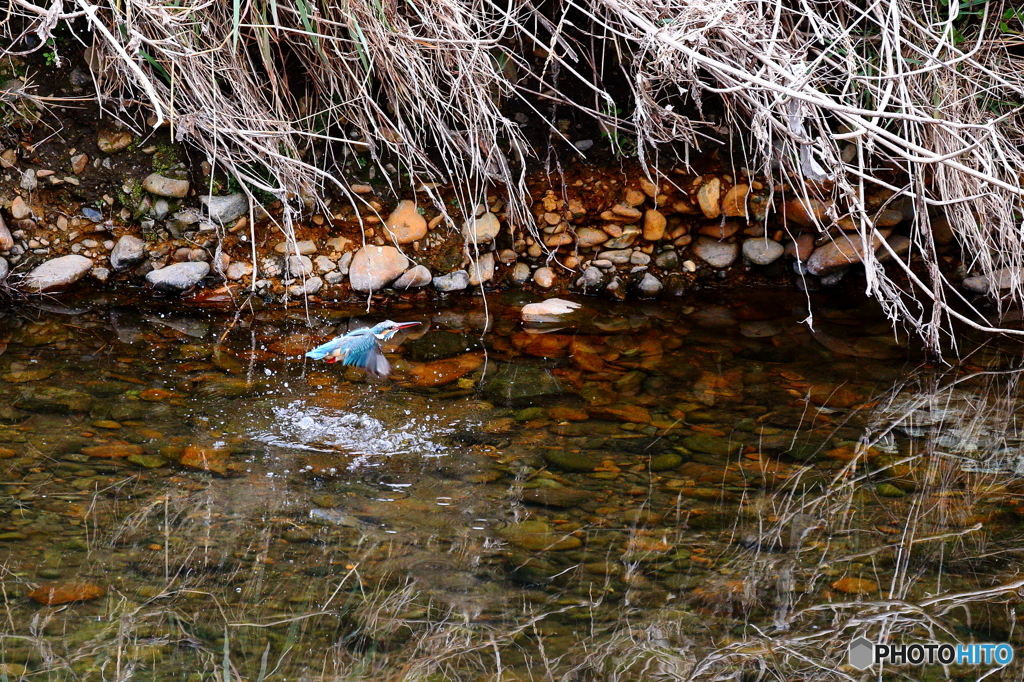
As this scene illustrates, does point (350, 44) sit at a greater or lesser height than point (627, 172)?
A: greater

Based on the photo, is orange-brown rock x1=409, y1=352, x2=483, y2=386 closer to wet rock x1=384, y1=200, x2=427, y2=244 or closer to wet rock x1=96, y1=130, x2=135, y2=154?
wet rock x1=384, y1=200, x2=427, y2=244

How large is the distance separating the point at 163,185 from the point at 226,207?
9.4 inches

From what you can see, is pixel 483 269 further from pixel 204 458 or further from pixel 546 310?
pixel 204 458

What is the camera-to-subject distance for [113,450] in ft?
7.26

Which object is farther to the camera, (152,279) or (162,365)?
(152,279)

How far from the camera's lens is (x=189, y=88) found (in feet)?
9.29

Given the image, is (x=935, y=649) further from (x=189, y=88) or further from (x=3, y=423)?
(x=189, y=88)

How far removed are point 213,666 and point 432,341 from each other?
60.4 inches

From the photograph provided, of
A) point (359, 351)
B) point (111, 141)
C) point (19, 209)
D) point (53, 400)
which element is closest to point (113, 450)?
point (53, 400)

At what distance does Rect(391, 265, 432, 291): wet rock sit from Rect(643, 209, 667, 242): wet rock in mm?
927

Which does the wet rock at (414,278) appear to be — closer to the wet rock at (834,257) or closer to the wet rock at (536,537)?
the wet rock at (536,537)

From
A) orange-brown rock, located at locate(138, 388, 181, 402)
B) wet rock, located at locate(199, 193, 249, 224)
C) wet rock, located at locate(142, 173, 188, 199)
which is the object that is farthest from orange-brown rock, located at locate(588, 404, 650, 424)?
wet rock, located at locate(142, 173, 188, 199)

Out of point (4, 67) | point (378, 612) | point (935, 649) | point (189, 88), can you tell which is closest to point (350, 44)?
point (189, 88)

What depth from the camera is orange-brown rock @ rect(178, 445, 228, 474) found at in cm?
219
